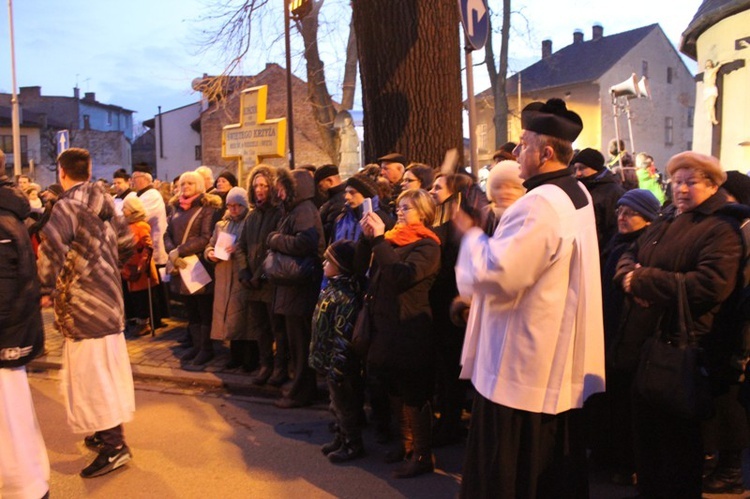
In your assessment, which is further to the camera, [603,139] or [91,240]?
[603,139]

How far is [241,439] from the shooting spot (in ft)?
18.6

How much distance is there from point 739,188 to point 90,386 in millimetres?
4577


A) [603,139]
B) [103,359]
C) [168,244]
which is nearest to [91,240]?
[103,359]

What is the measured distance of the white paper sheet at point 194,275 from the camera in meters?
7.55

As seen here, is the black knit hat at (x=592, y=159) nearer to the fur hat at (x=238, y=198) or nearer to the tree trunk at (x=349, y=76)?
the fur hat at (x=238, y=198)

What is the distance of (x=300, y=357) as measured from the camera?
636 centimetres

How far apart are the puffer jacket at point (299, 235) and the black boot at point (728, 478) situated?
3.38 m

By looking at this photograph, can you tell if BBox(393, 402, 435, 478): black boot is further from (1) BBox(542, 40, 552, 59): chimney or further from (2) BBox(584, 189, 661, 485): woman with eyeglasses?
(1) BBox(542, 40, 552, 59): chimney

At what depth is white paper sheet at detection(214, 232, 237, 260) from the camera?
23.6 feet

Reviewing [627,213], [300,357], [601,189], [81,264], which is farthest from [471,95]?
[81,264]

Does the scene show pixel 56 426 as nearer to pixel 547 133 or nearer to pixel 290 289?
pixel 290 289

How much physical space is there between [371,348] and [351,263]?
2.39 feet

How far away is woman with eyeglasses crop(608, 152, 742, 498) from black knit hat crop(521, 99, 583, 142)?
115 cm

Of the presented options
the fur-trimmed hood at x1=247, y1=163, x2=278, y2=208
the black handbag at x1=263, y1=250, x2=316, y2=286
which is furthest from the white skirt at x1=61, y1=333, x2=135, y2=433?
the fur-trimmed hood at x1=247, y1=163, x2=278, y2=208
